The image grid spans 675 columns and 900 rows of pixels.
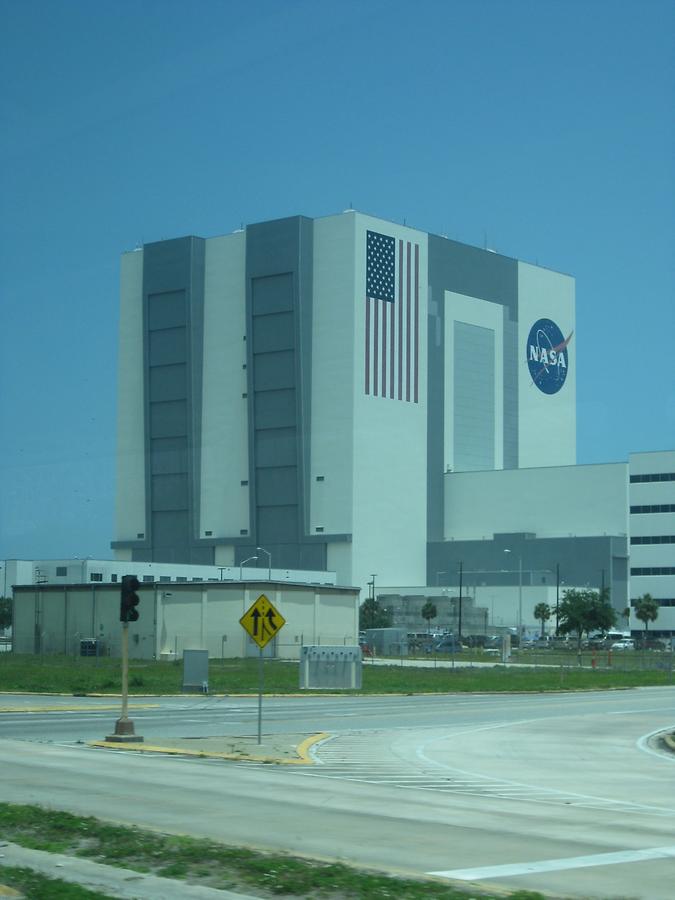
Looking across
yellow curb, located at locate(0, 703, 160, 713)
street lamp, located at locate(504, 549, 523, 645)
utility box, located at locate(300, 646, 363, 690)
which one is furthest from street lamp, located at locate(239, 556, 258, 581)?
yellow curb, located at locate(0, 703, 160, 713)

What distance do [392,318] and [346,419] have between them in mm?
11548

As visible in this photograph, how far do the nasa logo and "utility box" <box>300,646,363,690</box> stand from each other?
90.5m

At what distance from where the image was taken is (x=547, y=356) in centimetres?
14488

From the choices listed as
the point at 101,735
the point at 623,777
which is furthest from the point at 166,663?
the point at 623,777

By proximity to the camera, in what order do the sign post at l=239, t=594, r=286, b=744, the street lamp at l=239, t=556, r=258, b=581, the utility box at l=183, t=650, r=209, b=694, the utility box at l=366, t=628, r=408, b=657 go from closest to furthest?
the sign post at l=239, t=594, r=286, b=744, the utility box at l=183, t=650, r=209, b=694, the utility box at l=366, t=628, r=408, b=657, the street lamp at l=239, t=556, r=258, b=581

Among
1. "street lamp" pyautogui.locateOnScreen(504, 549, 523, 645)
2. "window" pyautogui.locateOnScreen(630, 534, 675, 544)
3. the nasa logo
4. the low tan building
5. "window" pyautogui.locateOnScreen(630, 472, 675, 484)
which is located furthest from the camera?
the nasa logo

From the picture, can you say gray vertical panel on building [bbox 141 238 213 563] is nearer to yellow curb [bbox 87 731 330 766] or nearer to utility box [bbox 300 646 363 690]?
utility box [bbox 300 646 363 690]

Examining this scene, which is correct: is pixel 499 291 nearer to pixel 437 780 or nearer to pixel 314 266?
pixel 314 266

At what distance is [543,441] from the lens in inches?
5719

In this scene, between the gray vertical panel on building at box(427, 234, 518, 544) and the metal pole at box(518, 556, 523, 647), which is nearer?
the metal pole at box(518, 556, 523, 647)

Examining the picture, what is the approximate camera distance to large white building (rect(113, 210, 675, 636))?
406ft

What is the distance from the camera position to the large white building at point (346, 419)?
406 feet

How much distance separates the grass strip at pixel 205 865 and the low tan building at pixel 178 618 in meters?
69.9

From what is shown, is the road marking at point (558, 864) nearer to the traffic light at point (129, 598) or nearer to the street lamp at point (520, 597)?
the traffic light at point (129, 598)
